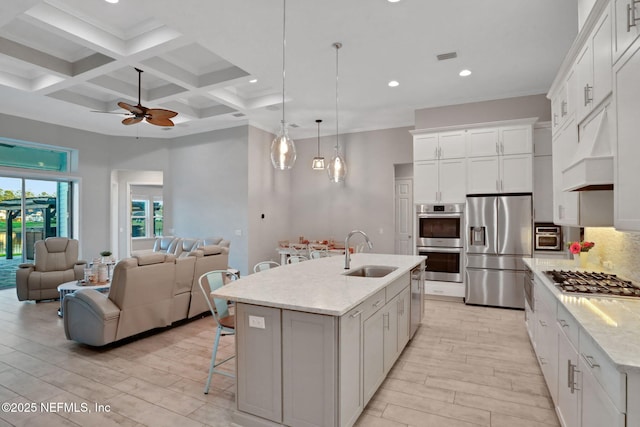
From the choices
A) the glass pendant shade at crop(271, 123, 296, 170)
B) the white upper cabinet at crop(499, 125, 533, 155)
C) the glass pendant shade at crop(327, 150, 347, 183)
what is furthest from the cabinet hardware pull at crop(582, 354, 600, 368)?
the white upper cabinet at crop(499, 125, 533, 155)

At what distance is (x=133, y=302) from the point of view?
147 inches

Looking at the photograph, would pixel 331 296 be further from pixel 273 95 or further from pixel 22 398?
pixel 273 95

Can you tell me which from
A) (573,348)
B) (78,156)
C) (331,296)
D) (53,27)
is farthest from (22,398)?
(78,156)

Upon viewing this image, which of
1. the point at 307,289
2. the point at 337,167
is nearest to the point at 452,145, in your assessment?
the point at 337,167

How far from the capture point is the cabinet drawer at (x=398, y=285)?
2.91 meters

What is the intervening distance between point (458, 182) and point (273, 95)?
11.4ft

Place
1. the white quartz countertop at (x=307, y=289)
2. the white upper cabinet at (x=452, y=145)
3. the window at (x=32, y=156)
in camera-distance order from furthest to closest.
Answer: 1. the window at (x=32, y=156)
2. the white upper cabinet at (x=452, y=145)
3. the white quartz countertop at (x=307, y=289)

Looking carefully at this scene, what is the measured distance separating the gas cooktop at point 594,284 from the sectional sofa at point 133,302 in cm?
394

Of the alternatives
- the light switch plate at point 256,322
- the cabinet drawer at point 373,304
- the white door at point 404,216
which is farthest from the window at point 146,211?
the cabinet drawer at point 373,304

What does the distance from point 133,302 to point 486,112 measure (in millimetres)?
5761

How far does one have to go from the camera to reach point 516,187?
199 inches

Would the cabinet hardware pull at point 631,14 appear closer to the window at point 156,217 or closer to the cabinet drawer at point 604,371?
the cabinet drawer at point 604,371

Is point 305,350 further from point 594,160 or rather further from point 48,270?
point 48,270

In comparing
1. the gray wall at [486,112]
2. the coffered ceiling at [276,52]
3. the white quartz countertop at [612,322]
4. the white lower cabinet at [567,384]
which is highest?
the coffered ceiling at [276,52]
